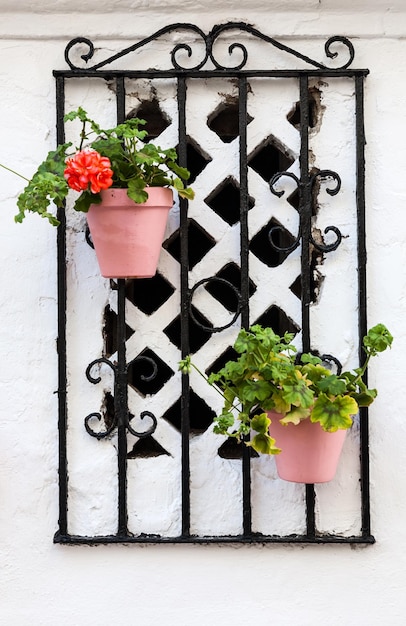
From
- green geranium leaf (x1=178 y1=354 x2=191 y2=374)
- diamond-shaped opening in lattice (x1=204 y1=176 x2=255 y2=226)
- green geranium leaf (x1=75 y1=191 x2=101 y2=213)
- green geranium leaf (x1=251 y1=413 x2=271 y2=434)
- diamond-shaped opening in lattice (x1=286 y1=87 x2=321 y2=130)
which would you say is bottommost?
green geranium leaf (x1=251 y1=413 x2=271 y2=434)

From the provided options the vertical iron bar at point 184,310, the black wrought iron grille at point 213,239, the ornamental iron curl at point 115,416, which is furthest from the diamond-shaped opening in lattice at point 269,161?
the ornamental iron curl at point 115,416

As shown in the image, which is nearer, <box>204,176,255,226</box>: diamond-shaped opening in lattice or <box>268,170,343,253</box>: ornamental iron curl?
<box>268,170,343,253</box>: ornamental iron curl

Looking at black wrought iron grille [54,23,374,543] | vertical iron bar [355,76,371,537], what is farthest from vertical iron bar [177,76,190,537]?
vertical iron bar [355,76,371,537]

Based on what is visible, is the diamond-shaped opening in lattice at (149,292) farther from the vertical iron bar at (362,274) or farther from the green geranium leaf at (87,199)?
the vertical iron bar at (362,274)

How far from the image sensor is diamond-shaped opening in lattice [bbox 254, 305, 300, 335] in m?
1.47

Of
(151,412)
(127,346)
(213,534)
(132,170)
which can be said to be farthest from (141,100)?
(213,534)

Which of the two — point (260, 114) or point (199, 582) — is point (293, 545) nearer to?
point (199, 582)

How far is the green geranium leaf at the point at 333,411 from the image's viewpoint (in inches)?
48.2

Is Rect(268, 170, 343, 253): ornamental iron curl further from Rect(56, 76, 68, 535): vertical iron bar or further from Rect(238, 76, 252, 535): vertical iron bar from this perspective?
Rect(56, 76, 68, 535): vertical iron bar

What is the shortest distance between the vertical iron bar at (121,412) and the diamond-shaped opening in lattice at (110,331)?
0.05 meters

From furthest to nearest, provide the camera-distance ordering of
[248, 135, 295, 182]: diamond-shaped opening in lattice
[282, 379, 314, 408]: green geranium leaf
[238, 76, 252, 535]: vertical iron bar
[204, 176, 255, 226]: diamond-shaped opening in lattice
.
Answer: [204, 176, 255, 226]: diamond-shaped opening in lattice < [248, 135, 295, 182]: diamond-shaped opening in lattice < [238, 76, 252, 535]: vertical iron bar < [282, 379, 314, 408]: green geranium leaf

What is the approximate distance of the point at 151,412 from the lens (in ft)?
4.68

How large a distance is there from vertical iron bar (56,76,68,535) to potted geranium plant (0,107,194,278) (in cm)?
12

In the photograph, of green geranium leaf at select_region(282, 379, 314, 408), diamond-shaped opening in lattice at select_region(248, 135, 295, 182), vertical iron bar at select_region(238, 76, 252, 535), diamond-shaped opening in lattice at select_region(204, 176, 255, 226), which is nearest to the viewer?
green geranium leaf at select_region(282, 379, 314, 408)
